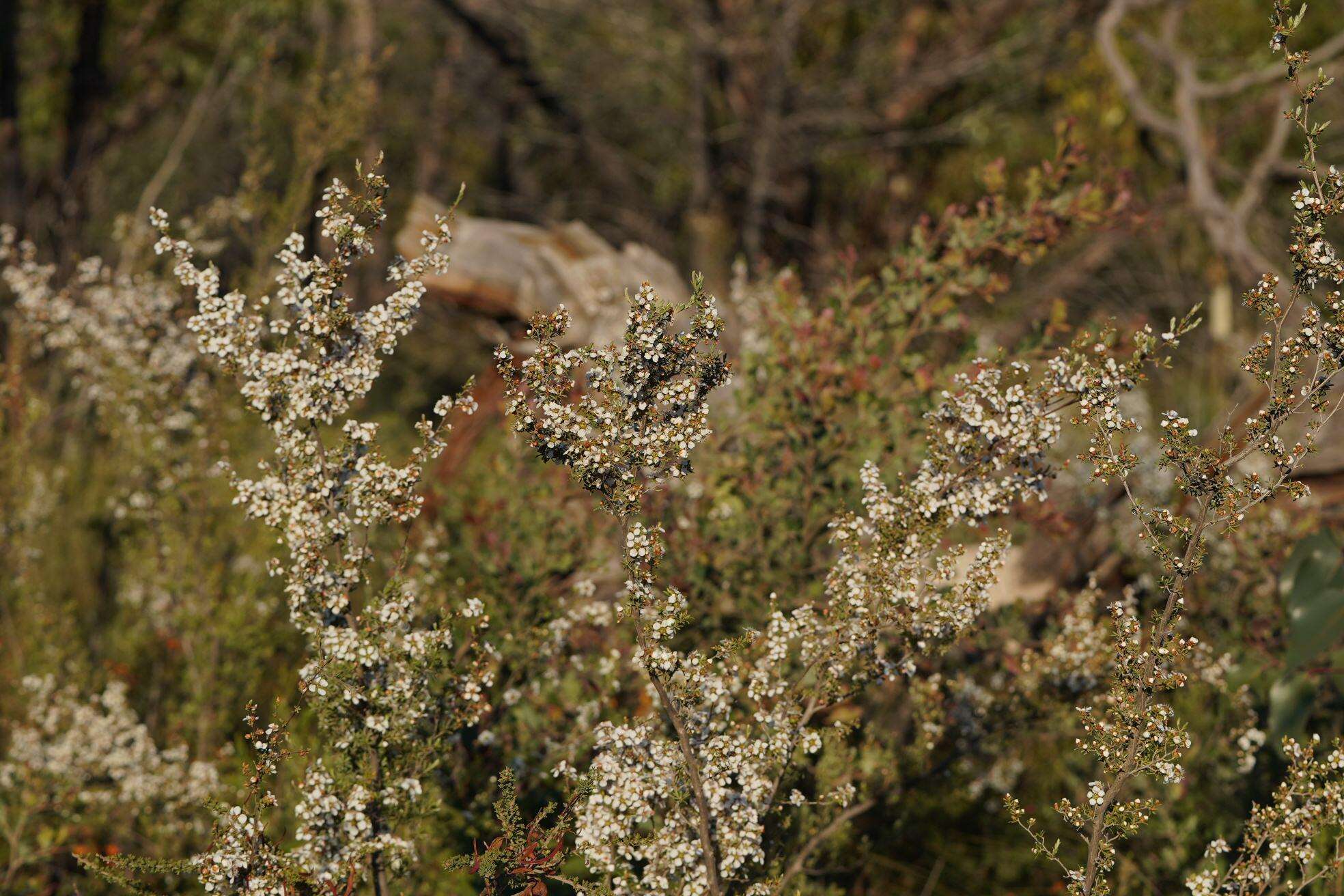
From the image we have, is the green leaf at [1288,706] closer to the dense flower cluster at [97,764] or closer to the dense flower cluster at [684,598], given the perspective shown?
the dense flower cluster at [684,598]

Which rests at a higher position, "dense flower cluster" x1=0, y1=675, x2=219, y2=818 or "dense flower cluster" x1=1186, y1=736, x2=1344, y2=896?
"dense flower cluster" x1=0, y1=675, x2=219, y2=818

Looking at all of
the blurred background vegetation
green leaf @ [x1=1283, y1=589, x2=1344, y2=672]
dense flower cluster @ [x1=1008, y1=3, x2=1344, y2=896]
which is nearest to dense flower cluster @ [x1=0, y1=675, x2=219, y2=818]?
the blurred background vegetation

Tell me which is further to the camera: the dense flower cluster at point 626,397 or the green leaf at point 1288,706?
the green leaf at point 1288,706

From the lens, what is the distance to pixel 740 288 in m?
6.06

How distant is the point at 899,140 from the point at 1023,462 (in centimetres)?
774

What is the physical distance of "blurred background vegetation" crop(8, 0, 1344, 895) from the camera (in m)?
4.27

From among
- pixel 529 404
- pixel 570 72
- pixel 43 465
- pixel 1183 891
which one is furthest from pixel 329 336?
pixel 570 72

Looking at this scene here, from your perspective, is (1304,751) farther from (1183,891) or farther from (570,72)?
(570,72)

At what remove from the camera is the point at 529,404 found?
2.84 meters

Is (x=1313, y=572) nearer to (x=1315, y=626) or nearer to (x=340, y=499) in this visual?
(x=1315, y=626)

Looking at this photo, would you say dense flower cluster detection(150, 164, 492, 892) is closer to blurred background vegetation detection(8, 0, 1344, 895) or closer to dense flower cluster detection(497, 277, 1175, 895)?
dense flower cluster detection(497, 277, 1175, 895)

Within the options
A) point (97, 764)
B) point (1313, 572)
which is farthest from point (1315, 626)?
point (97, 764)

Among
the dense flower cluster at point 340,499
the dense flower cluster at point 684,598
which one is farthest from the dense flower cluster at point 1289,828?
the dense flower cluster at point 340,499

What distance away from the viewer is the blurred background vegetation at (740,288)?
4266 millimetres
